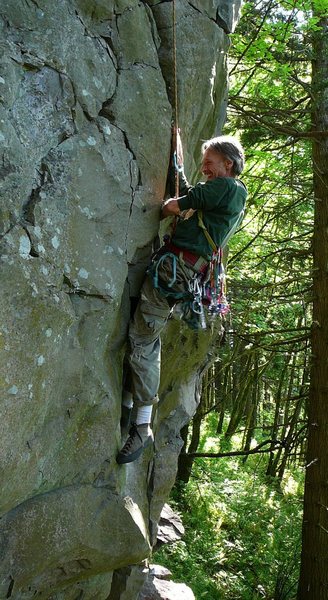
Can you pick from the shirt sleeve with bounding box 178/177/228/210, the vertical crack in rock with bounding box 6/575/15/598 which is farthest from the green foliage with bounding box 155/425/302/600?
the shirt sleeve with bounding box 178/177/228/210

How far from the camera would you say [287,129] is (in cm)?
802

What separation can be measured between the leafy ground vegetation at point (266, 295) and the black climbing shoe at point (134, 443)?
2519mm

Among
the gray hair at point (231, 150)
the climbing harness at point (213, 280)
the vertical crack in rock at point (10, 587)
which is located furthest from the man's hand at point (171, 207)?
the vertical crack in rock at point (10, 587)

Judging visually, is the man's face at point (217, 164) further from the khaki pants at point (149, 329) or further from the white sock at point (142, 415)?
the white sock at point (142, 415)

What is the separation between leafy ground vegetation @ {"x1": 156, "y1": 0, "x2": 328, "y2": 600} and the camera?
27.1 feet

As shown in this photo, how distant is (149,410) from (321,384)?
413cm

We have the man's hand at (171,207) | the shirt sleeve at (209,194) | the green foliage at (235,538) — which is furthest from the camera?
the green foliage at (235,538)

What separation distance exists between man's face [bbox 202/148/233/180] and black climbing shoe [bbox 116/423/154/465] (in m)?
2.49

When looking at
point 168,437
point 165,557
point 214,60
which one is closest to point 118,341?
point 168,437

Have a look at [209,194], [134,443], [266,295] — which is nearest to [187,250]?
[209,194]

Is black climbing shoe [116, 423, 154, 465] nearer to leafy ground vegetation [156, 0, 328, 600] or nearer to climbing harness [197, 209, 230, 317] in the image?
climbing harness [197, 209, 230, 317]

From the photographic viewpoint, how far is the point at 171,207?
4.86 metres

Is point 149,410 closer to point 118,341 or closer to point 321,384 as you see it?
point 118,341

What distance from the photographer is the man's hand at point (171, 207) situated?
4819 millimetres
